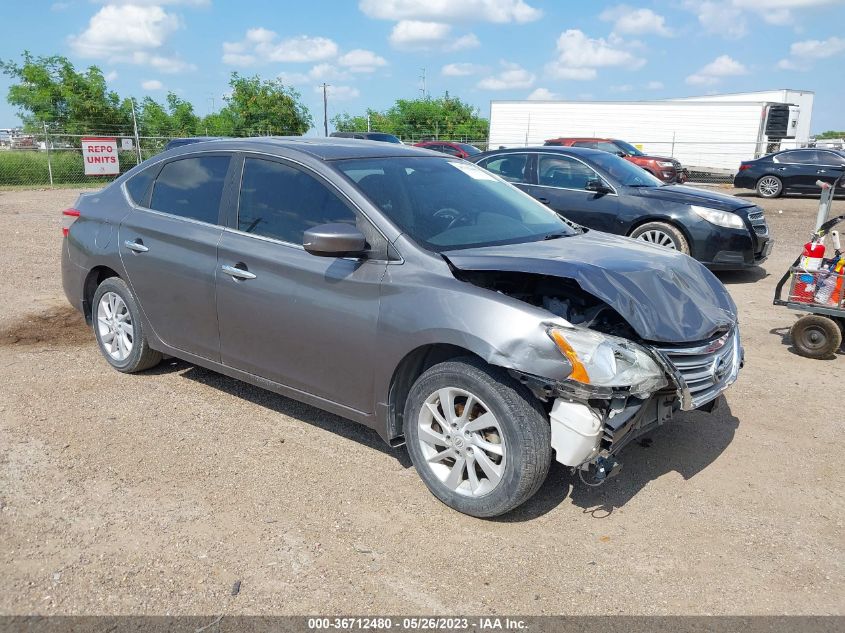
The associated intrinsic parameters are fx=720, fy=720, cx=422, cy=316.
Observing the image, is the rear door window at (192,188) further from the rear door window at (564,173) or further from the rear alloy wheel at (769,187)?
the rear alloy wheel at (769,187)

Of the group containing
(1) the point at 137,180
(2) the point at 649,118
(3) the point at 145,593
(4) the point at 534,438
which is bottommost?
(3) the point at 145,593

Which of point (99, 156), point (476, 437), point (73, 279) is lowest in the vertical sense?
point (476, 437)

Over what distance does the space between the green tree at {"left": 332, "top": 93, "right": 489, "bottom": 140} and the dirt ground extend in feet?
128

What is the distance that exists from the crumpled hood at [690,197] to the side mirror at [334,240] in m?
6.57

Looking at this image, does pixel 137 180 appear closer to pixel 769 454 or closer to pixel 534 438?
pixel 534 438

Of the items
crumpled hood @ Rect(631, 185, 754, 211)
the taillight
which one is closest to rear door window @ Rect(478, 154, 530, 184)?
crumpled hood @ Rect(631, 185, 754, 211)

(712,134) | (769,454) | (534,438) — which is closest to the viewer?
Result: (534,438)

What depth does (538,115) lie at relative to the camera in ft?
113

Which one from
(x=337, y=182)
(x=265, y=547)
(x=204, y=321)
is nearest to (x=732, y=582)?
(x=265, y=547)

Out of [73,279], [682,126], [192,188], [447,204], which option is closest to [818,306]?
[447,204]

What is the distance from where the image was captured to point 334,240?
364 cm

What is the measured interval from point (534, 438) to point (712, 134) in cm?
3071

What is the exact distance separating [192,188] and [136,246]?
0.61 meters

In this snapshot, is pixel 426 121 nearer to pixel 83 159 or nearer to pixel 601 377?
pixel 83 159
